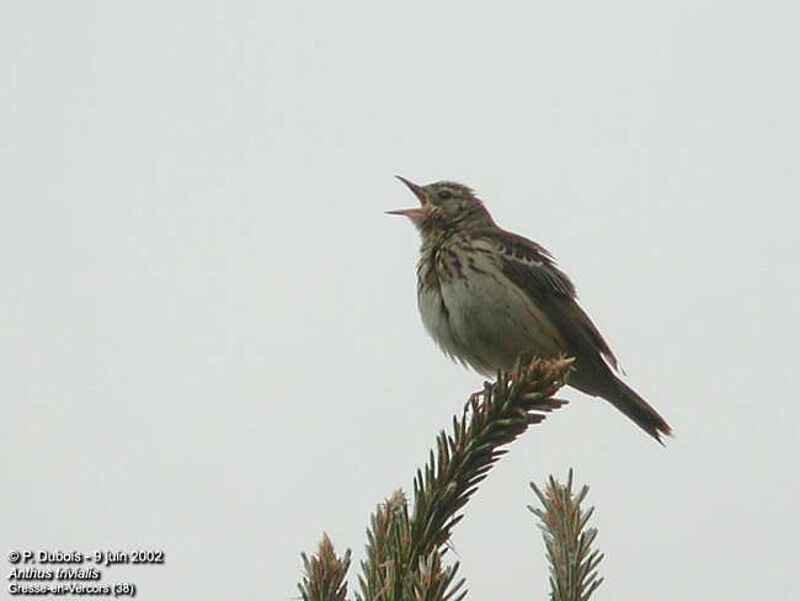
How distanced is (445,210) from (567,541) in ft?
18.8

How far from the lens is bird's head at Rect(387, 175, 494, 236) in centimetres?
861

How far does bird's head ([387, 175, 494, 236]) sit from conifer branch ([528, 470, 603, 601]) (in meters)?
5.17

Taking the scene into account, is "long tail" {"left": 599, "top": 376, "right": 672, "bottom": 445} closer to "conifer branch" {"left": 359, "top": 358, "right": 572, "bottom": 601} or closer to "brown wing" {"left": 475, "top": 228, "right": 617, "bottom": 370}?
"brown wing" {"left": 475, "top": 228, "right": 617, "bottom": 370}

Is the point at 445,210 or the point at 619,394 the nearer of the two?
the point at 619,394

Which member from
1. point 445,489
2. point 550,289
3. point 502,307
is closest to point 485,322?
point 502,307

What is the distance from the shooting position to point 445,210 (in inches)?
344

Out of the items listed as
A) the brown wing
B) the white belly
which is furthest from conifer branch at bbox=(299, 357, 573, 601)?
the brown wing

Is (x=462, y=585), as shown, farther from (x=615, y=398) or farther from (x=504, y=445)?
(x=615, y=398)

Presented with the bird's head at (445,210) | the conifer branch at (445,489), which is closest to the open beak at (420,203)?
the bird's head at (445,210)

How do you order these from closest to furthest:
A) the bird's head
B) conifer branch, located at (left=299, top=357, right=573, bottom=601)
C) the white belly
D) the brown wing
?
1. conifer branch, located at (left=299, top=357, right=573, bottom=601)
2. the white belly
3. the brown wing
4. the bird's head

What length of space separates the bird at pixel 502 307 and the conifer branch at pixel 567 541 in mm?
3927

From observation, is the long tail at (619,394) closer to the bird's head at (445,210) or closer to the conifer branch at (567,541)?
the bird's head at (445,210)

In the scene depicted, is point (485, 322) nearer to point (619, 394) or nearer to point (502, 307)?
point (502, 307)

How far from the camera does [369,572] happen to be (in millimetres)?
2979
